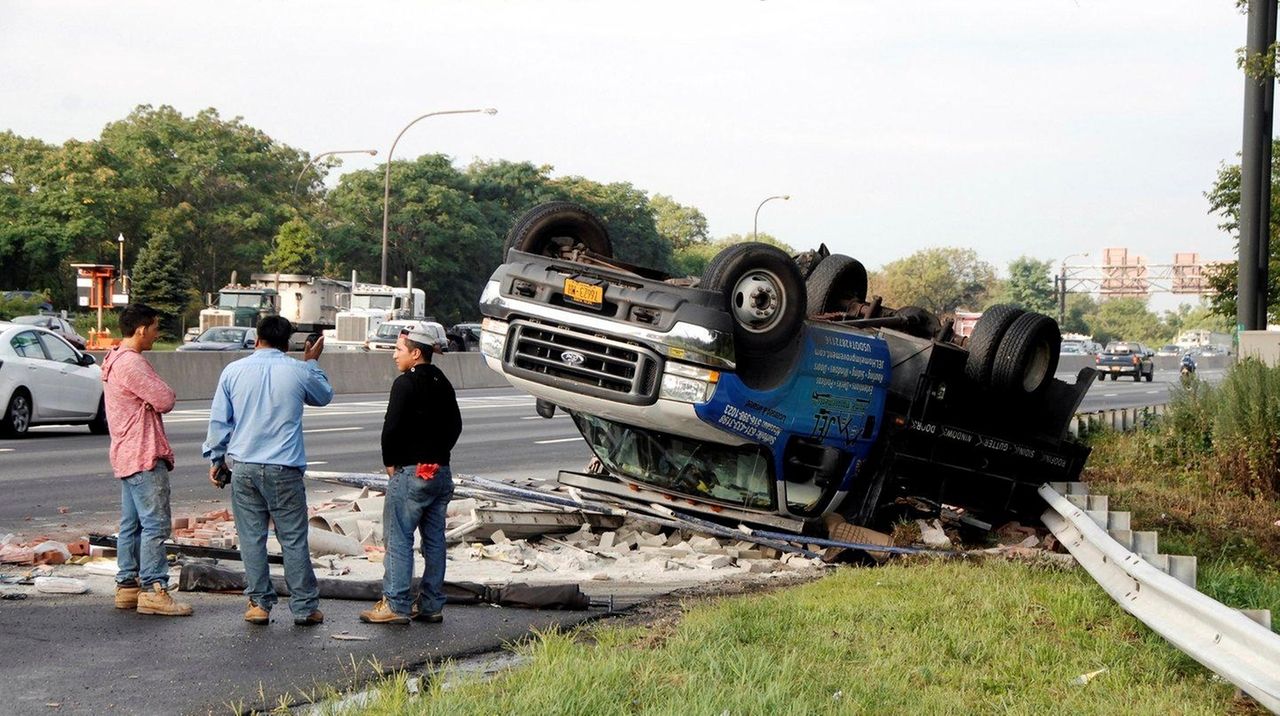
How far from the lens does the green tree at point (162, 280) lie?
6206 cm

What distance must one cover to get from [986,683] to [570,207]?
18.7 ft

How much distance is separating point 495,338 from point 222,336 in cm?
3316

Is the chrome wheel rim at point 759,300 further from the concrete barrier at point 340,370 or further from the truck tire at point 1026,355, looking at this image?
the concrete barrier at point 340,370

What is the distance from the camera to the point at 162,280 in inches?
2463

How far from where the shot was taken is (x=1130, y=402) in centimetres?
4041

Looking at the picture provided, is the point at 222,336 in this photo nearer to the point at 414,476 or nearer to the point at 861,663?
the point at 414,476

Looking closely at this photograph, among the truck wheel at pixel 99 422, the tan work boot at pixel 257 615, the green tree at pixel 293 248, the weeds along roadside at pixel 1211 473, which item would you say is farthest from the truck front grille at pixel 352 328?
the tan work boot at pixel 257 615

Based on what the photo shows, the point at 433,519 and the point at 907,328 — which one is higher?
the point at 907,328

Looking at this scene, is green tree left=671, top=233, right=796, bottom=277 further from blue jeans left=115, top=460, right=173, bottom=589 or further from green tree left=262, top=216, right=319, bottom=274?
blue jeans left=115, top=460, right=173, bottom=589

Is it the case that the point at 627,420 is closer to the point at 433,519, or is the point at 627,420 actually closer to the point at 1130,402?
the point at 433,519

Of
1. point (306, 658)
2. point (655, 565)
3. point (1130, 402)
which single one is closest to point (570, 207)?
point (655, 565)

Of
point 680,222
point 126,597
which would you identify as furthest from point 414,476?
point 680,222

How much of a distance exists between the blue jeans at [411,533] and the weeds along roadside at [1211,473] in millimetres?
5166

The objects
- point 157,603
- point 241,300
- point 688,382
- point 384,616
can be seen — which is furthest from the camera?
point 241,300
